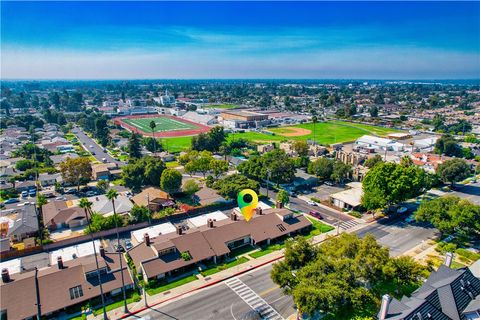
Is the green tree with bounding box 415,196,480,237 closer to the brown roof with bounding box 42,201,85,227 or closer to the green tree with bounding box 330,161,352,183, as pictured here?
the green tree with bounding box 330,161,352,183

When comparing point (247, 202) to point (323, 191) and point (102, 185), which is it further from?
point (102, 185)

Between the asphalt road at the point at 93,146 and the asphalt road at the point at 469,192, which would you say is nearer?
the asphalt road at the point at 469,192

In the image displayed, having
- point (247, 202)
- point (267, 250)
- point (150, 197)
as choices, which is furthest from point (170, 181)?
point (267, 250)

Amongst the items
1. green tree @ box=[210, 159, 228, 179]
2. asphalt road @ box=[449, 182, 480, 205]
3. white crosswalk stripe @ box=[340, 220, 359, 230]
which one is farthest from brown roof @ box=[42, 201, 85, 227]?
asphalt road @ box=[449, 182, 480, 205]

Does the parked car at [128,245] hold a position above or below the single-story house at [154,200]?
below

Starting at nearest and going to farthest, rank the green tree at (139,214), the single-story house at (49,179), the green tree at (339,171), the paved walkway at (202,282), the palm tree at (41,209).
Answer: the paved walkway at (202,282)
the palm tree at (41,209)
the green tree at (139,214)
the green tree at (339,171)
the single-story house at (49,179)

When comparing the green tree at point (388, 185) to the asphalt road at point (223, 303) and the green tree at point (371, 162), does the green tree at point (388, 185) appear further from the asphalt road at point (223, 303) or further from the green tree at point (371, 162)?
the asphalt road at point (223, 303)

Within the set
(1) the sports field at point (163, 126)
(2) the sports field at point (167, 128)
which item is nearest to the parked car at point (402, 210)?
(2) the sports field at point (167, 128)
